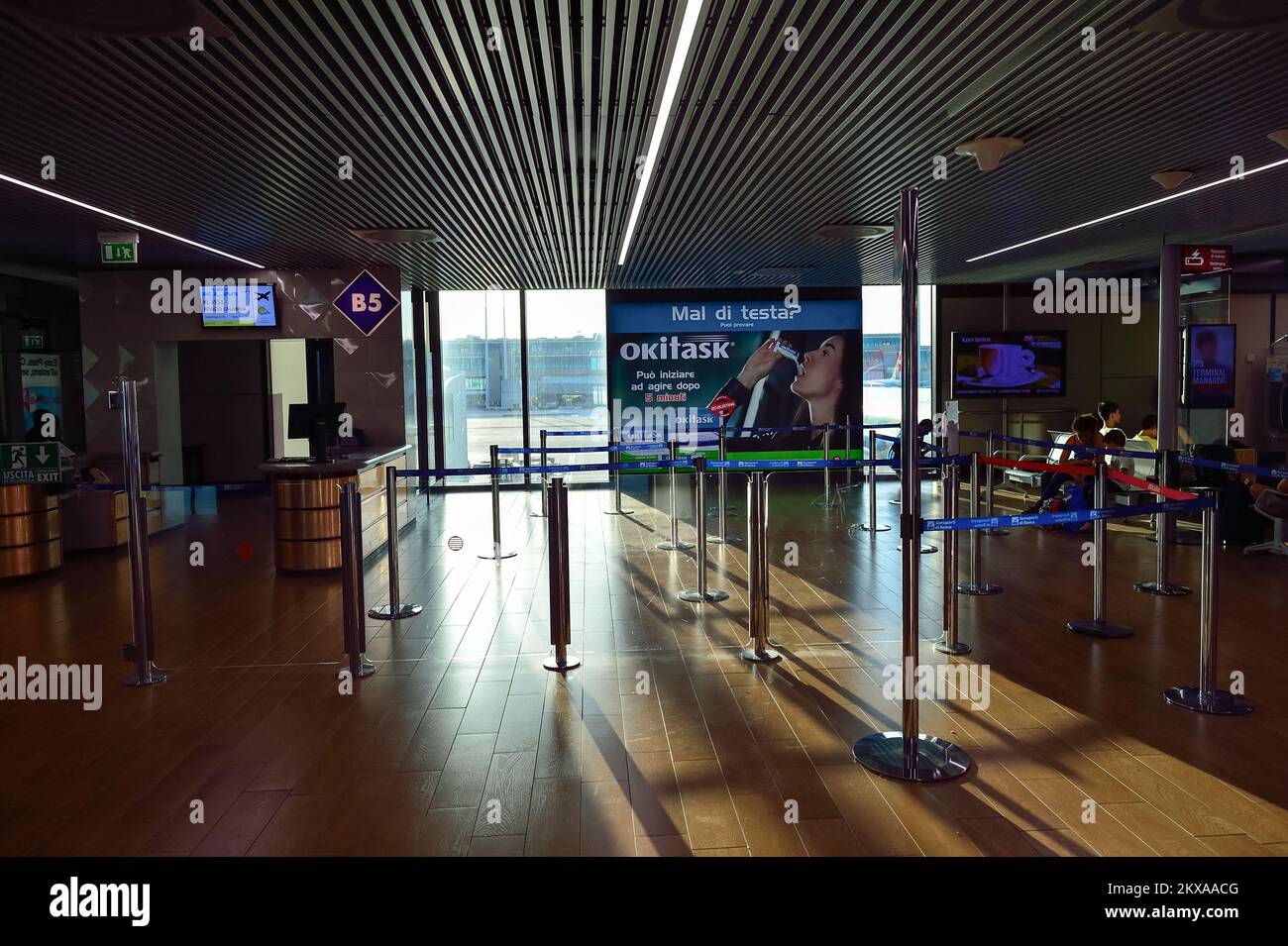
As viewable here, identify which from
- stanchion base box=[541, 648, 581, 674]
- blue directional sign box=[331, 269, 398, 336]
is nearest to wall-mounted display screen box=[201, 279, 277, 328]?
blue directional sign box=[331, 269, 398, 336]

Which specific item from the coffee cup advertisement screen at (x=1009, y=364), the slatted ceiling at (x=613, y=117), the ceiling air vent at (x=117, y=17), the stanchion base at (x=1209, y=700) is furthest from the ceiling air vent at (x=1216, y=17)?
the coffee cup advertisement screen at (x=1009, y=364)

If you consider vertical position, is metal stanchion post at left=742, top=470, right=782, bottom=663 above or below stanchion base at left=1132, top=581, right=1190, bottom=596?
above

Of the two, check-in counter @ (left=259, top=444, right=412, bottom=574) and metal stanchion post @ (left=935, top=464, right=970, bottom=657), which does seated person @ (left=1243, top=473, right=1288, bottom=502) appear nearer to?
metal stanchion post @ (left=935, top=464, right=970, bottom=657)

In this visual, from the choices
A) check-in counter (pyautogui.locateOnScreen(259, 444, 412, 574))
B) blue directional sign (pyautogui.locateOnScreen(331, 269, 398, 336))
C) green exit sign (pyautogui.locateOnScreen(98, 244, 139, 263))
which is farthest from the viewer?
blue directional sign (pyautogui.locateOnScreen(331, 269, 398, 336))

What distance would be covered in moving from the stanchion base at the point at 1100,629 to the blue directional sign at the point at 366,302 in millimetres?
8522

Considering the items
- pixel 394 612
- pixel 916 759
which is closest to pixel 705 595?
pixel 394 612

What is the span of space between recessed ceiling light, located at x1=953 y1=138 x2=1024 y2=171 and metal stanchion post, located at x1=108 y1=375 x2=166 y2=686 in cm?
508

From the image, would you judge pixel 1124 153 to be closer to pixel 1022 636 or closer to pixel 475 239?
pixel 1022 636

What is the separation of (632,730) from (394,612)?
2.63 metres

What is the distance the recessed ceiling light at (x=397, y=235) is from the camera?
8.40 m

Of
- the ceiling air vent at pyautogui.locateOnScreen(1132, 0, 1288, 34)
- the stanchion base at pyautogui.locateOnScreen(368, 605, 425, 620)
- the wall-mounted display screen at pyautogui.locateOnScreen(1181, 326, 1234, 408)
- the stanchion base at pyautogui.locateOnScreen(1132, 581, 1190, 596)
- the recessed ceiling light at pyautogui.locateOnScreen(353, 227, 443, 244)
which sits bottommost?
the stanchion base at pyautogui.locateOnScreen(368, 605, 425, 620)

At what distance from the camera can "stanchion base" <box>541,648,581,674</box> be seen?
4852 mm

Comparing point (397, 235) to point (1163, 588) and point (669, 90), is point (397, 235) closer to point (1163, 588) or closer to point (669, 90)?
point (669, 90)
